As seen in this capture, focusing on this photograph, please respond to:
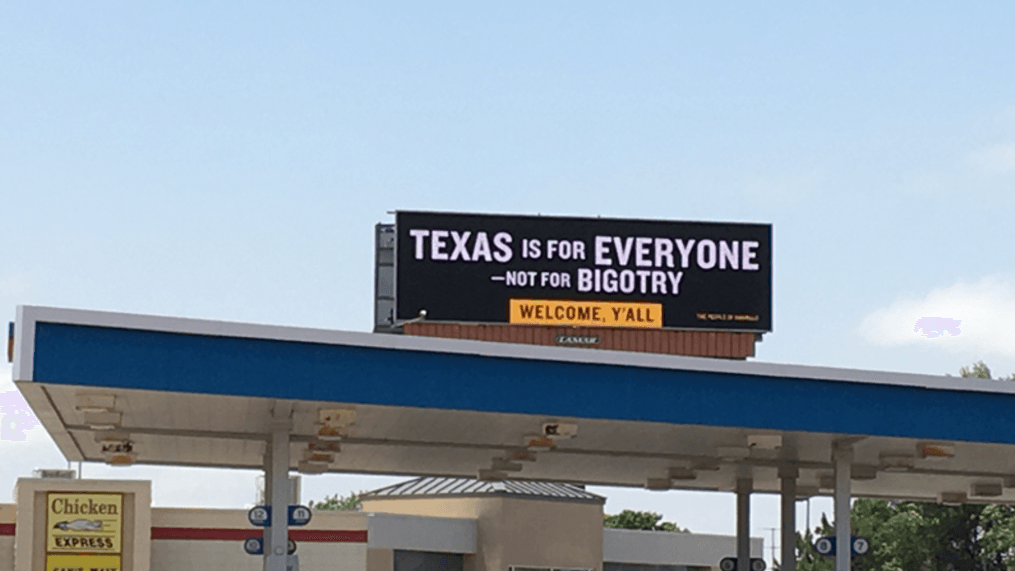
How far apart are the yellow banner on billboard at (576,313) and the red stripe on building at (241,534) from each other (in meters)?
9.59

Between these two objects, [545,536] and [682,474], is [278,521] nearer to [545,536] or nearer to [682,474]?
[682,474]

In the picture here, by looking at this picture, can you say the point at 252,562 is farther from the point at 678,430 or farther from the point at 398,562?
the point at 678,430

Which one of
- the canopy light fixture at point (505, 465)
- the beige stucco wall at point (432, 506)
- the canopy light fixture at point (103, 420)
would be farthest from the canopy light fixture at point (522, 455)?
Result: the beige stucco wall at point (432, 506)

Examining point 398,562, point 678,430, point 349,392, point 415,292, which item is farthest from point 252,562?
point 349,392

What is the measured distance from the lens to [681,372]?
20516mm

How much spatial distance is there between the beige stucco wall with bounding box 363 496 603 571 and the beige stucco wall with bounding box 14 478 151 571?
32.1ft

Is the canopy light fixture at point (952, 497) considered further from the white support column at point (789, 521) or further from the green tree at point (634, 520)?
the green tree at point (634, 520)

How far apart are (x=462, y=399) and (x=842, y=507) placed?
259 inches

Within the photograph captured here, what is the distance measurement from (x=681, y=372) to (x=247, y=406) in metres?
5.23

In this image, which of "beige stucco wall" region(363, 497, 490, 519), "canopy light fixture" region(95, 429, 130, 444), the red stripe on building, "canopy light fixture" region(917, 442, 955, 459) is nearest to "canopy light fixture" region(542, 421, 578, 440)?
"canopy light fixture" region(917, 442, 955, 459)

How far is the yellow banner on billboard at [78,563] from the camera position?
4016 centimetres

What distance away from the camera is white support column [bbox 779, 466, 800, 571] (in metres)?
29.0

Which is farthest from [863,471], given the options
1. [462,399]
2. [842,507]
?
[462,399]

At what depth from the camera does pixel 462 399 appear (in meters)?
19.7
